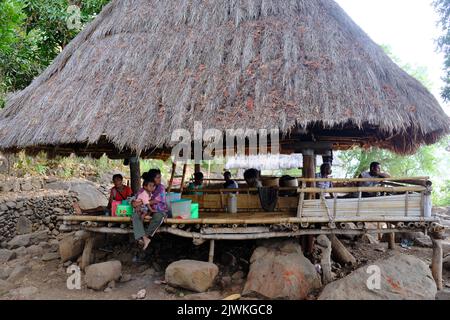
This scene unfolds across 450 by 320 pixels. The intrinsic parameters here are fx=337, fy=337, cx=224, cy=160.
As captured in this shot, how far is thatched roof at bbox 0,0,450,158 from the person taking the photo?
5.34 meters

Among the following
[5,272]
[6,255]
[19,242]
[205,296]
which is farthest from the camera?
[19,242]

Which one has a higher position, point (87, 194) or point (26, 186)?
point (26, 186)

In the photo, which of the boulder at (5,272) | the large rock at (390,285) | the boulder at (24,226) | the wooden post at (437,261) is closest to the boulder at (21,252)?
the boulder at (5,272)

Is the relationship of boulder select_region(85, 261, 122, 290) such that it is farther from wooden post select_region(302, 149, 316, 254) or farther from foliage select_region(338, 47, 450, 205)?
foliage select_region(338, 47, 450, 205)

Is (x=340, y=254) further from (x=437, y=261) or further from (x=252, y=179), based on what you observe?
(x=252, y=179)

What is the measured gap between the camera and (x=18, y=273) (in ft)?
21.0

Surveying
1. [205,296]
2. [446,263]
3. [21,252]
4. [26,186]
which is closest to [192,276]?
[205,296]

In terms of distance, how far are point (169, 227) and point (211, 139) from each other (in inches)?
66.2

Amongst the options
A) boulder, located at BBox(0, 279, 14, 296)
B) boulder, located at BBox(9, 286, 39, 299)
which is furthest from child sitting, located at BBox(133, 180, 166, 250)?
boulder, located at BBox(0, 279, 14, 296)

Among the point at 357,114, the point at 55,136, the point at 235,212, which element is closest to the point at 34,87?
the point at 55,136

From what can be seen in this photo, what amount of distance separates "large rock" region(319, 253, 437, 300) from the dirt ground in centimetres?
138

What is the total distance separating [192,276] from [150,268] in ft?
4.62
